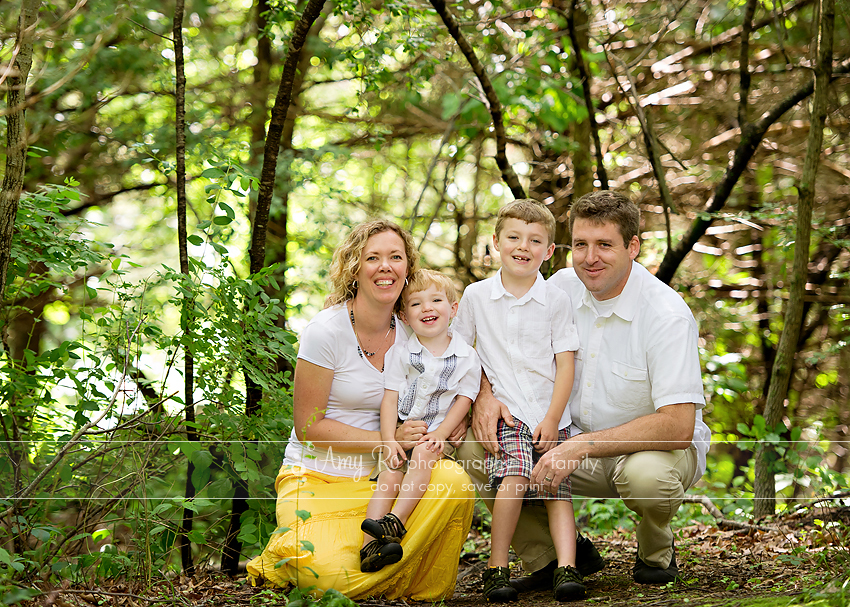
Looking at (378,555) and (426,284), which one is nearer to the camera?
(378,555)

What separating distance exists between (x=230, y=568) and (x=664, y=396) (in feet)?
7.52

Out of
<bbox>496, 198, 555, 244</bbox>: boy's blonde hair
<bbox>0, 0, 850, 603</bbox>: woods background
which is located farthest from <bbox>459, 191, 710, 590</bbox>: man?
<bbox>0, 0, 850, 603</bbox>: woods background

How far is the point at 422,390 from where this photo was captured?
2908 mm

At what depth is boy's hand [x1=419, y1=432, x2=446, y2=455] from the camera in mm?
2834

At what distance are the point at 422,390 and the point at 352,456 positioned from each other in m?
0.43

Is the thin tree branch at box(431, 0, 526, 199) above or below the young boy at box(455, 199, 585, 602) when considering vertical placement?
above

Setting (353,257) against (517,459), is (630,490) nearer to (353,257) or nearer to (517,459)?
(517,459)

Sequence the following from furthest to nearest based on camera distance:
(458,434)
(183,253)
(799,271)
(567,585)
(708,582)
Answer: (799,271) → (183,253) → (458,434) → (708,582) → (567,585)

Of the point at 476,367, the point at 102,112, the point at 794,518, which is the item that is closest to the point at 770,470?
the point at 794,518

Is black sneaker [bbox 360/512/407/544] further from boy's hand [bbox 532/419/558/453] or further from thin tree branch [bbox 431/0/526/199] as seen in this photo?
thin tree branch [bbox 431/0/526/199]

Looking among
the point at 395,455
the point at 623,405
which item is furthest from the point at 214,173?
the point at 623,405

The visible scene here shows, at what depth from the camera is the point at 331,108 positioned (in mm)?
7434

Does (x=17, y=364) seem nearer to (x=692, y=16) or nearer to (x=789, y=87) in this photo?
(x=692, y=16)

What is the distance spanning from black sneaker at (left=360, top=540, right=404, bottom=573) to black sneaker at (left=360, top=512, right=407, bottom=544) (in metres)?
0.03
